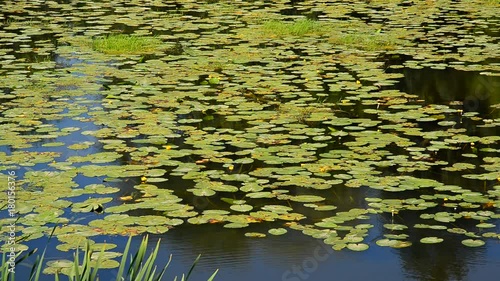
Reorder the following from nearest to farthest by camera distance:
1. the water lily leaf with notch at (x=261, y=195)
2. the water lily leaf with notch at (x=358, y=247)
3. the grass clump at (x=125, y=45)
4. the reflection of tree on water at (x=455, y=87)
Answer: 1. the water lily leaf with notch at (x=358, y=247)
2. the water lily leaf with notch at (x=261, y=195)
3. the reflection of tree on water at (x=455, y=87)
4. the grass clump at (x=125, y=45)

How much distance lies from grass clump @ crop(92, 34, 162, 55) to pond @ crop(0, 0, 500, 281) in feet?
0.07

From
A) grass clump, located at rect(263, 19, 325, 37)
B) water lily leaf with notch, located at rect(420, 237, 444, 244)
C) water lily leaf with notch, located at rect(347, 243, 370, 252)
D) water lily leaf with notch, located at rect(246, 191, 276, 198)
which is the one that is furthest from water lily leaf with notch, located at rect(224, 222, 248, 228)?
grass clump, located at rect(263, 19, 325, 37)

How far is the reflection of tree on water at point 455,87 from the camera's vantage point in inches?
266

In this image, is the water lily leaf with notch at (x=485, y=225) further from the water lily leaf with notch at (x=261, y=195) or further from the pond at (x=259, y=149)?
the water lily leaf with notch at (x=261, y=195)

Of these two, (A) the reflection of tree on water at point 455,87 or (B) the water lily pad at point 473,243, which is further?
(A) the reflection of tree on water at point 455,87

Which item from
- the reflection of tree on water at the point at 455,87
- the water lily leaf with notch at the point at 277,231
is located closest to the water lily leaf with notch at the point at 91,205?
the water lily leaf with notch at the point at 277,231

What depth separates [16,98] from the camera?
22.5ft

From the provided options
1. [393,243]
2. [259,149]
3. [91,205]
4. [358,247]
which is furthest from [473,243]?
[91,205]

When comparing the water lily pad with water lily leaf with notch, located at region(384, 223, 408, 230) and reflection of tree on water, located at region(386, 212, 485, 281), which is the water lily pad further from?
water lily leaf with notch, located at region(384, 223, 408, 230)

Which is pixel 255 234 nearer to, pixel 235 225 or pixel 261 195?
pixel 235 225

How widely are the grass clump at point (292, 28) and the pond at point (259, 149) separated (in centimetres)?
3

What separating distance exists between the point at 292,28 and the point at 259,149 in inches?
169

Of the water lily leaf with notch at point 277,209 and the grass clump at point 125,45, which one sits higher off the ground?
the grass clump at point 125,45

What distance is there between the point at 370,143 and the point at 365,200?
98 cm
